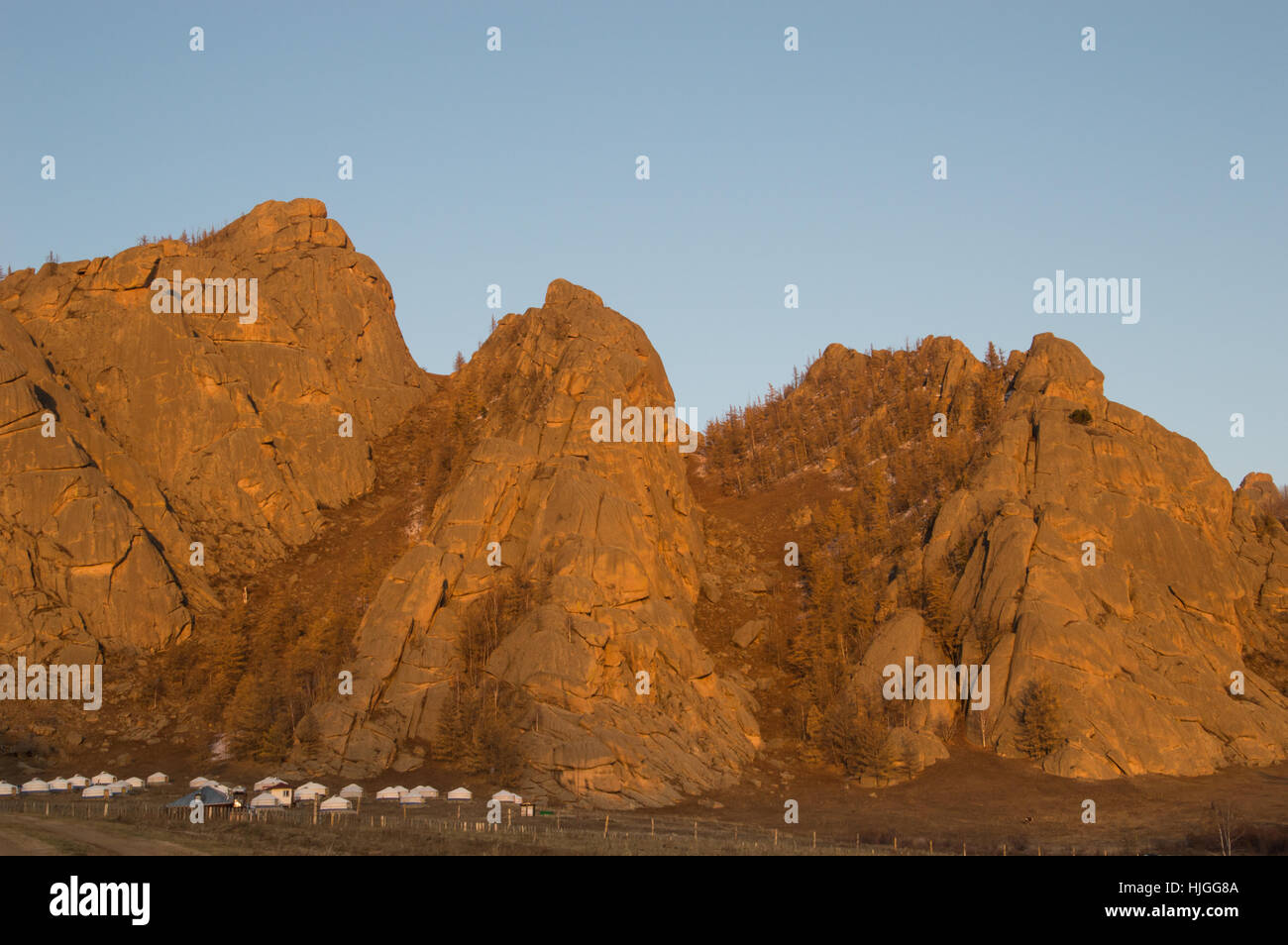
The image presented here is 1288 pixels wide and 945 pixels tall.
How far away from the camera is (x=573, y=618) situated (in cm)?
9094

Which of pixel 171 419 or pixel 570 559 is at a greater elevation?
pixel 171 419

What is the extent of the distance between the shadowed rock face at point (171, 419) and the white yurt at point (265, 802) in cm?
3588

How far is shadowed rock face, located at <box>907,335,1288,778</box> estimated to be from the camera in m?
88.3

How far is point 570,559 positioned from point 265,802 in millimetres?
36997

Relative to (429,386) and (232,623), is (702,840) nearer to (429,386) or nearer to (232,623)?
(232,623)

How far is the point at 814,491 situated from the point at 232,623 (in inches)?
2690

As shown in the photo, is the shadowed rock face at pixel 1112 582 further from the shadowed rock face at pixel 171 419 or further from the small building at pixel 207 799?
the shadowed rock face at pixel 171 419

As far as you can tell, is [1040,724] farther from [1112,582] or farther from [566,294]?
[566,294]


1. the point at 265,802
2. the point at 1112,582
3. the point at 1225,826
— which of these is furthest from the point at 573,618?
the point at 1225,826

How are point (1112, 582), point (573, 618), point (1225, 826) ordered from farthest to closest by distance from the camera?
point (1112, 582) < point (573, 618) < point (1225, 826)

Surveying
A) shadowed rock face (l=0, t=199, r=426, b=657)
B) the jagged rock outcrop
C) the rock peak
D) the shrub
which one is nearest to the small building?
the jagged rock outcrop

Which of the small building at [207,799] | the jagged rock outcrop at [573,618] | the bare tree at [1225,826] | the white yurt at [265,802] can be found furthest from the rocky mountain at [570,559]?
the small building at [207,799]

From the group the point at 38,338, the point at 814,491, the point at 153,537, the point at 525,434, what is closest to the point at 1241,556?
the point at 814,491
